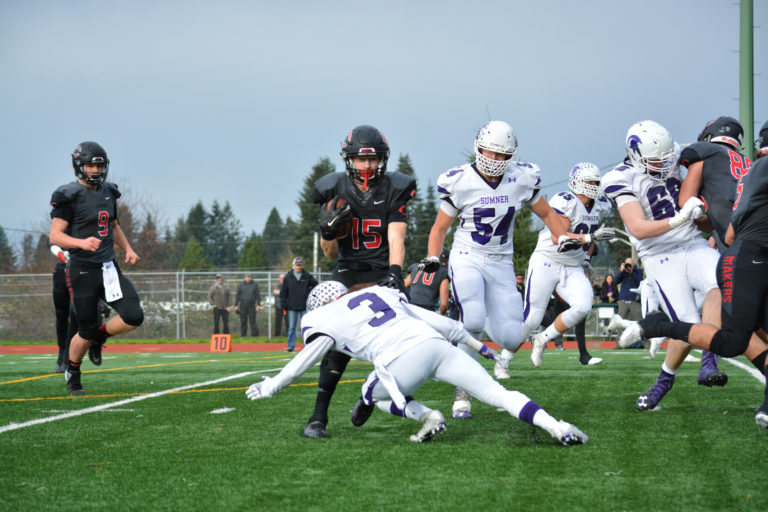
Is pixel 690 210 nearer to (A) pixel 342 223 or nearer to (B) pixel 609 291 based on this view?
(A) pixel 342 223

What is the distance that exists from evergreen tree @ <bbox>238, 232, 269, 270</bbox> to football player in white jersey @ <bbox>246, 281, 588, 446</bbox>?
84145 mm

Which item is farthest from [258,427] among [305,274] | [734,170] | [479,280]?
[305,274]

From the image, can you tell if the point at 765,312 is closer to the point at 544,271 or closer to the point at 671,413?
the point at 671,413

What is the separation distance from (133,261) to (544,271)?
4.28 meters

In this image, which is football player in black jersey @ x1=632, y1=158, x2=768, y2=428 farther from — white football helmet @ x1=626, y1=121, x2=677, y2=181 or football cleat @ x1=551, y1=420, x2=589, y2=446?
football cleat @ x1=551, y1=420, x2=589, y2=446

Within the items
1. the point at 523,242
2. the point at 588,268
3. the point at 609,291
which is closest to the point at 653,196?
the point at 588,268

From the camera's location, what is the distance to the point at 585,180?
29.5ft

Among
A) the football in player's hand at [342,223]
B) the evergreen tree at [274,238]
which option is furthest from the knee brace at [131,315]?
the evergreen tree at [274,238]

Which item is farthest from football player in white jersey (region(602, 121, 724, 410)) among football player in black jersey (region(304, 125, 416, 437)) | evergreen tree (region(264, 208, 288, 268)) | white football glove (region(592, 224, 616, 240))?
evergreen tree (region(264, 208, 288, 268))

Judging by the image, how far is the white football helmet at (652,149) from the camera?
220 inches

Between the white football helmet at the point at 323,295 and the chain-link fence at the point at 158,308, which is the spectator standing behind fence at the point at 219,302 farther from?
the white football helmet at the point at 323,295

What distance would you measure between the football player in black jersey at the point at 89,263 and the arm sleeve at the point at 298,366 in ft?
11.1

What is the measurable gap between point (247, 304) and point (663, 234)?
57.8 feet

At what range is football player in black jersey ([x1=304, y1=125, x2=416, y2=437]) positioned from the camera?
517 cm
